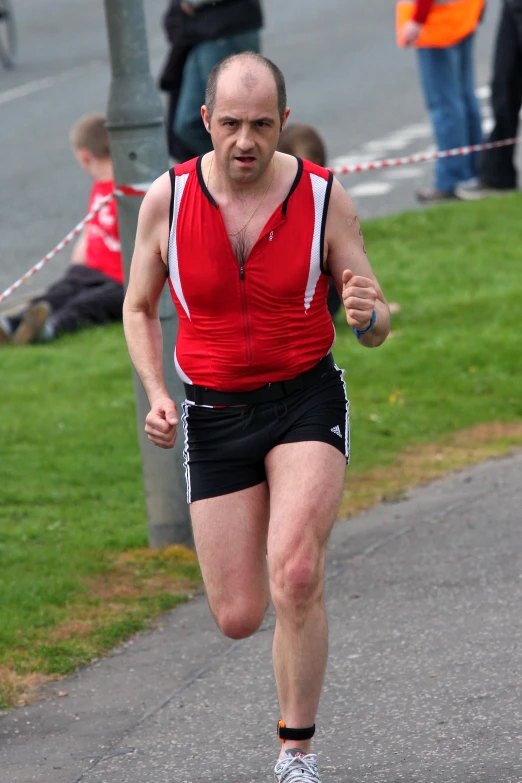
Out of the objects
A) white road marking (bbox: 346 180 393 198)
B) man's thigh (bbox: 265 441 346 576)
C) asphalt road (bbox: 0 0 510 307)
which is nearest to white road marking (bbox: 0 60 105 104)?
asphalt road (bbox: 0 0 510 307)

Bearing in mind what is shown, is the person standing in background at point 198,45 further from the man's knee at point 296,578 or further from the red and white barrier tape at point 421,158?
the man's knee at point 296,578

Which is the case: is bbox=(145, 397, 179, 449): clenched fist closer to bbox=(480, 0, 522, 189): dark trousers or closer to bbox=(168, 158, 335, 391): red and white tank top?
bbox=(168, 158, 335, 391): red and white tank top

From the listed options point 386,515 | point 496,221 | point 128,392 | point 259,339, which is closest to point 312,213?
point 259,339

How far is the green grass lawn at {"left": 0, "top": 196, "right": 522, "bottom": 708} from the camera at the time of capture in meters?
5.82

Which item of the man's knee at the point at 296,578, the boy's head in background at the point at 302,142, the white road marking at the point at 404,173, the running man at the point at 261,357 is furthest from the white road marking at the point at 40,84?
the man's knee at the point at 296,578

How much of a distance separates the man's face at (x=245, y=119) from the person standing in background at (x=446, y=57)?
8053 mm

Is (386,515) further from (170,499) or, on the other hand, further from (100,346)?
(100,346)

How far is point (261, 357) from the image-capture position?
14.0ft

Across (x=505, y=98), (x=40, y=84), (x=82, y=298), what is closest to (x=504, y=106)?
(x=505, y=98)

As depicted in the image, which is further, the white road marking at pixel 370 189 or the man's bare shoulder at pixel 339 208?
the white road marking at pixel 370 189

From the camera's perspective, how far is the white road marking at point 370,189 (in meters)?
A: 14.3

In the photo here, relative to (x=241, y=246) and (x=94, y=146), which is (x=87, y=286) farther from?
(x=241, y=246)

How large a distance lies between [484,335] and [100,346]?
243 centimetres

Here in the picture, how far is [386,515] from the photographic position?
6.83 metres
